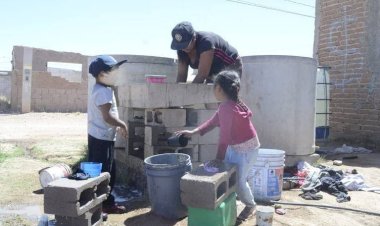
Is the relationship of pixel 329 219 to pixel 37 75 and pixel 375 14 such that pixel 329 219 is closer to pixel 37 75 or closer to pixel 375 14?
pixel 375 14

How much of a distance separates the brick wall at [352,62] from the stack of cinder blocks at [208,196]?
5962 millimetres

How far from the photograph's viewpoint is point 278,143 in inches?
224

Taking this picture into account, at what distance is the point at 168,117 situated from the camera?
15.0 feet

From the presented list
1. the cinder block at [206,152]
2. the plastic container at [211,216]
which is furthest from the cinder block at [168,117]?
the plastic container at [211,216]

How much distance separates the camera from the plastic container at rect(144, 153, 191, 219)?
3.59m

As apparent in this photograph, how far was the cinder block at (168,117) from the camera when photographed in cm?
455

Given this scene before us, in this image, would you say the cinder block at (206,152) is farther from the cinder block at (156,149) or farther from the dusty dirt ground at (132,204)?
the dusty dirt ground at (132,204)

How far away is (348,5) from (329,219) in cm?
625

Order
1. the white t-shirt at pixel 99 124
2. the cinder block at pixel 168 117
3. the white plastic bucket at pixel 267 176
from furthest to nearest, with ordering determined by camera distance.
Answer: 1. the cinder block at pixel 168 117
2. the white plastic bucket at pixel 267 176
3. the white t-shirt at pixel 99 124

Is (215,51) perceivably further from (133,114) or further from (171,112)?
(133,114)

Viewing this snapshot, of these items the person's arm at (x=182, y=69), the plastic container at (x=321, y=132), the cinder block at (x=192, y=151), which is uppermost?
the person's arm at (x=182, y=69)

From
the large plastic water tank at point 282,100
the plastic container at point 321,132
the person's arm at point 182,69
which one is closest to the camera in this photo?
the person's arm at point 182,69

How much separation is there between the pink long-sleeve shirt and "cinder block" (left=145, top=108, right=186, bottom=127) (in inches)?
39.8

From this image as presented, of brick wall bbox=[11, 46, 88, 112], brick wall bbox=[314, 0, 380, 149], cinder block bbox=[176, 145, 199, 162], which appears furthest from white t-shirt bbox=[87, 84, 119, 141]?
brick wall bbox=[11, 46, 88, 112]
